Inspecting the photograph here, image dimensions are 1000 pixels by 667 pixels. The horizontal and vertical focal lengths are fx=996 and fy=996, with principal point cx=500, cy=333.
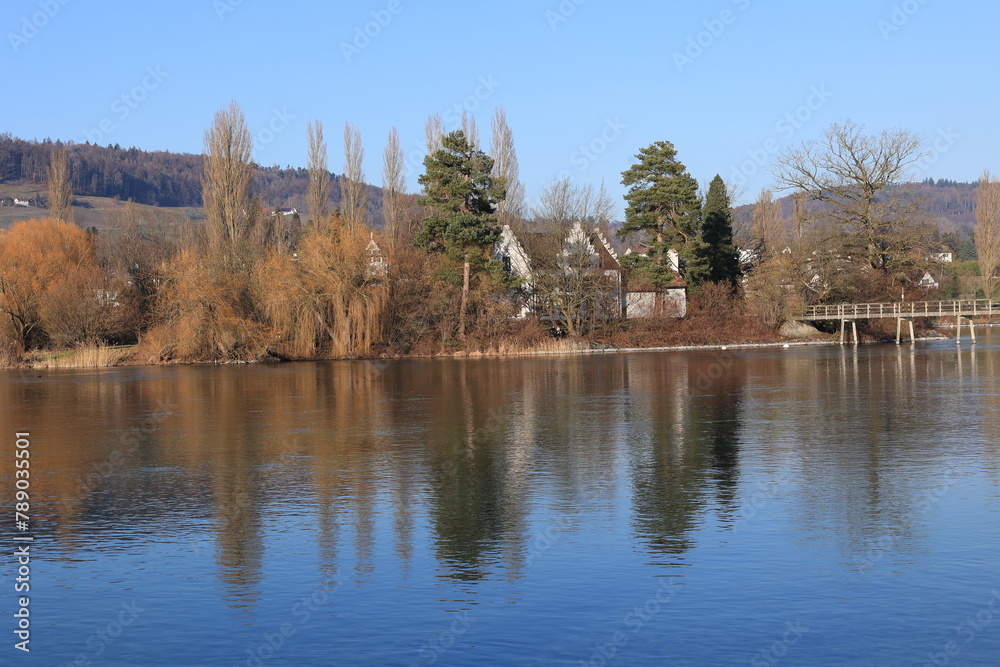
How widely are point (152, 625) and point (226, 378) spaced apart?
1386 inches

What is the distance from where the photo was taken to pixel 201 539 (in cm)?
1398

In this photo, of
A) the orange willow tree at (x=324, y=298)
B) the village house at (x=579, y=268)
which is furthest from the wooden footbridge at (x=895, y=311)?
the orange willow tree at (x=324, y=298)

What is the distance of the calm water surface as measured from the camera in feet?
32.5

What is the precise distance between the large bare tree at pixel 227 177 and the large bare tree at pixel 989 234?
7027 centimetres

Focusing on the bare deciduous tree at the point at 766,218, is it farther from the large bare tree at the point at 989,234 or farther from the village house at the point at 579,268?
the village house at the point at 579,268

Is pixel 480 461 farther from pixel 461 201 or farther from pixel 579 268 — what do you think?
pixel 579 268

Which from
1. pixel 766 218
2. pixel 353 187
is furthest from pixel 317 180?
pixel 766 218

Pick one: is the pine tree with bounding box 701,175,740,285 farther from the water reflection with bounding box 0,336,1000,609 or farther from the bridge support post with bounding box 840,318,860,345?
the water reflection with bounding box 0,336,1000,609

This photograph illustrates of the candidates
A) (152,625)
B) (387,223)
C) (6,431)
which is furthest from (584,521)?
(387,223)

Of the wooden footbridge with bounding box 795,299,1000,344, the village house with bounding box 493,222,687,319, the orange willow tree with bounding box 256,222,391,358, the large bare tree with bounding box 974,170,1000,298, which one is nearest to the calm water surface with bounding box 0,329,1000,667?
the orange willow tree with bounding box 256,222,391,358

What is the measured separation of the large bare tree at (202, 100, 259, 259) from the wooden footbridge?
39186 millimetres

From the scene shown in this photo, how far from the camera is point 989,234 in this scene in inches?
3903

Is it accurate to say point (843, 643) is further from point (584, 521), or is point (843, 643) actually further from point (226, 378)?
point (226, 378)

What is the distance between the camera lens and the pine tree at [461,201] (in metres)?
61.2
